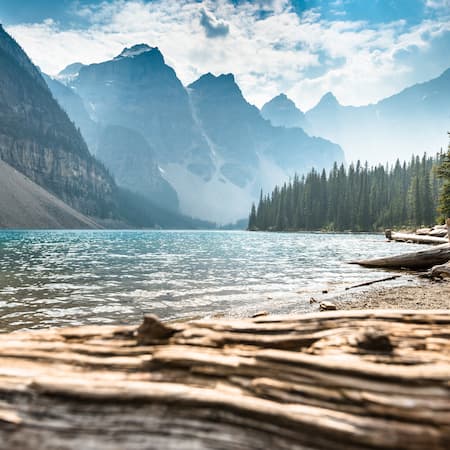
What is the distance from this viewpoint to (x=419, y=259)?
56.4ft

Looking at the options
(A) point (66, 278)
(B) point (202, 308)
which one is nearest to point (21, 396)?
(B) point (202, 308)

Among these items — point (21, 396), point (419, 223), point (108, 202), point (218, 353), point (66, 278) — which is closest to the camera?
point (21, 396)

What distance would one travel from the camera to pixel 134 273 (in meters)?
17.2

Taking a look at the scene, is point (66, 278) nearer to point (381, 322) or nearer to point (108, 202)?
point (381, 322)

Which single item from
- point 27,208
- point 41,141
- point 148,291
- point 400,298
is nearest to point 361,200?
point 400,298

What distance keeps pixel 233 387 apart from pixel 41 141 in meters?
180

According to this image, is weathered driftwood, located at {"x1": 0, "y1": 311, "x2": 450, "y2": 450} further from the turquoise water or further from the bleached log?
the bleached log

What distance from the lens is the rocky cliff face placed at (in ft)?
470

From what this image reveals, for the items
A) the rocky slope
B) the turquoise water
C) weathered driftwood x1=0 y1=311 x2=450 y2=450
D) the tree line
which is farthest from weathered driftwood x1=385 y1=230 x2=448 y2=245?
the rocky slope

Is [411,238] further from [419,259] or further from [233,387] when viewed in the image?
[233,387]

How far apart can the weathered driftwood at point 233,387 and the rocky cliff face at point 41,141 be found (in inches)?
6444

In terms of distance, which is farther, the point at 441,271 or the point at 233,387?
the point at 441,271

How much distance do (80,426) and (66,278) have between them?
14.9 m

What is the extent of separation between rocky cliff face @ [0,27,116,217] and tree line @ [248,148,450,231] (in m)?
98.0
